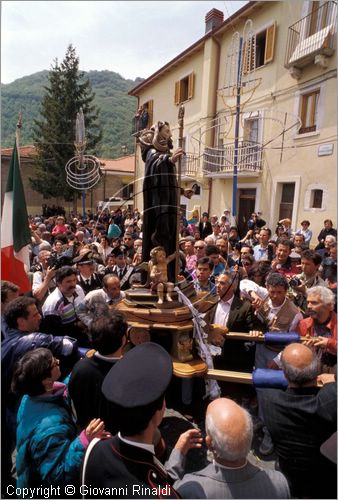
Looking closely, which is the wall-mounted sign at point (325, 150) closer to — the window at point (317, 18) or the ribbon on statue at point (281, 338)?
the window at point (317, 18)

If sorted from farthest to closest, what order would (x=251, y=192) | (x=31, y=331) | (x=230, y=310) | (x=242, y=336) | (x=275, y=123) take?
1. (x=251, y=192)
2. (x=275, y=123)
3. (x=230, y=310)
4. (x=242, y=336)
5. (x=31, y=331)

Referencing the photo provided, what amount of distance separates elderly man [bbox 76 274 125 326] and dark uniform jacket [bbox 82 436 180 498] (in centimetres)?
157

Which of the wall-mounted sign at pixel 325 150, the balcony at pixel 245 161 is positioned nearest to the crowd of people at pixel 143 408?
the wall-mounted sign at pixel 325 150

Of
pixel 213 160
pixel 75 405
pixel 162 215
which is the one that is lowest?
pixel 75 405

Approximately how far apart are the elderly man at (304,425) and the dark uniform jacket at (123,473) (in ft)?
2.55

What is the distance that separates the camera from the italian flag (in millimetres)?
3725

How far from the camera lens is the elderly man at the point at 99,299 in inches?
128

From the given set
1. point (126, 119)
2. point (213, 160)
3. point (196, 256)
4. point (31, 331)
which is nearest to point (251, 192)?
point (213, 160)

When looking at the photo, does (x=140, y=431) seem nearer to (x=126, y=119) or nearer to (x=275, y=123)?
(x=275, y=123)

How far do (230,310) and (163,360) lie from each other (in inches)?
84.4

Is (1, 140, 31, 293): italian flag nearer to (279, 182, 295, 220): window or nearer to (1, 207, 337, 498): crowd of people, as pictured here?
(1, 207, 337, 498): crowd of people

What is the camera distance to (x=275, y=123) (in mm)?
11781

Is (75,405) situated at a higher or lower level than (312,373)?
lower

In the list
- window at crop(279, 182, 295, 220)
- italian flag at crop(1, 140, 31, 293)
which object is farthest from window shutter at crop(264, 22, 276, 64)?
italian flag at crop(1, 140, 31, 293)
